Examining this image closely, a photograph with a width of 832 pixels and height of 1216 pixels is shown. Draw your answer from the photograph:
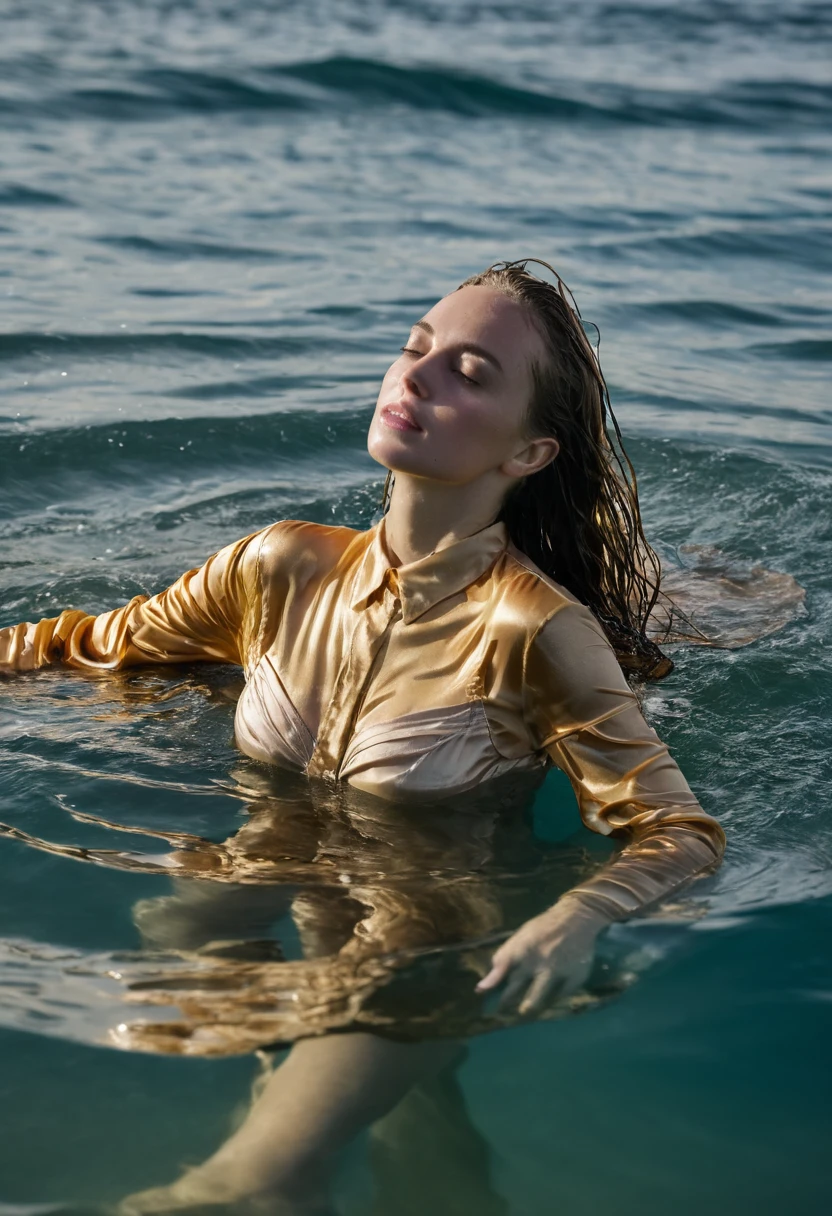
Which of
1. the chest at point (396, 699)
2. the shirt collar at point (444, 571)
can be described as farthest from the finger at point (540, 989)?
the shirt collar at point (444, 571)

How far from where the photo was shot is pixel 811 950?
10.5 ft

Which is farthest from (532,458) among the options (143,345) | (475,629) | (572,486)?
(143,345)

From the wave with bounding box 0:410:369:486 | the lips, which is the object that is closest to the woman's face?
the lips

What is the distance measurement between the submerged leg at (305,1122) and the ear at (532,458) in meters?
1.22

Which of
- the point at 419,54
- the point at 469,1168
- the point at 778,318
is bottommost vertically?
the point at 469,1168

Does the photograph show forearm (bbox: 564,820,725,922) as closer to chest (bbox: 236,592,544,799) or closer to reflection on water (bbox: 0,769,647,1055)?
reflection on water (bbox: 0,769,647,1055)

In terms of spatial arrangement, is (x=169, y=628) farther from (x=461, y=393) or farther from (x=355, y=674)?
(x=461, y=393)

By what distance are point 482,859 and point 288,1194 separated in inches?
42.3

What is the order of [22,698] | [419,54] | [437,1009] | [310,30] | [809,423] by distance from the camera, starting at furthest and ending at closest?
[310,30] < [419,54] < [809,423] < [22,698] < [437,1009]

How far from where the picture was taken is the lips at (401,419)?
307 centimetres

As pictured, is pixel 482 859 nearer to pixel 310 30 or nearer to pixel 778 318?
pixel 778 318

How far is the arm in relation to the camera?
9.47ft

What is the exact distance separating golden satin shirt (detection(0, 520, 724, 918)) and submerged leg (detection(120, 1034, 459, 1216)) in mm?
478

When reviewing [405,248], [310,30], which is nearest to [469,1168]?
[405,248]
